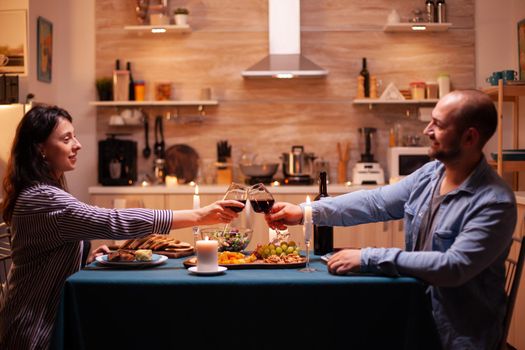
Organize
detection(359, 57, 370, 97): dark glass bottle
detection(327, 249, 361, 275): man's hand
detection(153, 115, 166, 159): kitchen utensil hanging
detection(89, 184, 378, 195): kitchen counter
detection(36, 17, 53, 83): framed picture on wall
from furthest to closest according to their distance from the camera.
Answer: detection(153, 115, 166, 159): kitchen utensil hanging < detection(359, 57, 370, 97): dark glass bottle < detection(89, 184, 378, 195): kitchen counter < detection(36, 17, 53, 83): framed picture on wall < detection(327, 249, 361, 275): man's hand

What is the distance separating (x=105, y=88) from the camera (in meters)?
6.12

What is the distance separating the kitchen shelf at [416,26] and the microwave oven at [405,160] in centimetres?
101

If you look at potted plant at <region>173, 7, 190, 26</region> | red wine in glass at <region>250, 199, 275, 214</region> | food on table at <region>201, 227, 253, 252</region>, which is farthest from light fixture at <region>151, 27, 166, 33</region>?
red wine in glass at <region>250, 199, 275, 214</region>

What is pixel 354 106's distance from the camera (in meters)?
6.20

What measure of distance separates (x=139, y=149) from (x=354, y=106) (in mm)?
1918

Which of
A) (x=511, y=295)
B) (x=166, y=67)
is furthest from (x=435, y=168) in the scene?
(x=166, y=67)

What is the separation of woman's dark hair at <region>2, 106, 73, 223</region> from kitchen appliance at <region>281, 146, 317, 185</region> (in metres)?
3.36

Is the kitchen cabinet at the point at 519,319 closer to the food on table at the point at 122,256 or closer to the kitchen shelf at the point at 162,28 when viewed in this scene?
the food on table at the point at 122,256

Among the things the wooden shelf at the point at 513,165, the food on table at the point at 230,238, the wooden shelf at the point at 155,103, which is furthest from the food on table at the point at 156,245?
the wooden shelf at the point at 155,103

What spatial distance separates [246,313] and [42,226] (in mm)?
783

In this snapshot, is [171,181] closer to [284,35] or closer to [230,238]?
[284,35]

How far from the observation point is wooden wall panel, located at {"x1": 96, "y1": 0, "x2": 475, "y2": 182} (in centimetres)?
615

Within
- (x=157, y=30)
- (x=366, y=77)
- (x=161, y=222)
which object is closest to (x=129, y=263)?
(x=161, y=222)

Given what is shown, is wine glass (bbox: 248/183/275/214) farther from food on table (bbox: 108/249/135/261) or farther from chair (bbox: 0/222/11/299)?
chair (bbox: 0/222/11/299)
